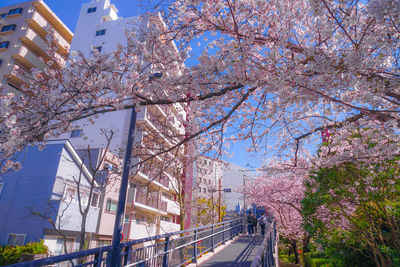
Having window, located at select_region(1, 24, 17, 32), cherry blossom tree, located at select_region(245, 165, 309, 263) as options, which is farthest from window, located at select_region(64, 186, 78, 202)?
window, located at select_region(1, 24, 17, 32)

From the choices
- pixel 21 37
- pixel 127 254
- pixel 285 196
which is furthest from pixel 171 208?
pixel 21 37

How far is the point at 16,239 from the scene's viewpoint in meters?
13.9

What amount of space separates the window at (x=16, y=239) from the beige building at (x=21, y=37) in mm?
17132

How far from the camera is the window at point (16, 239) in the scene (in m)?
13.7

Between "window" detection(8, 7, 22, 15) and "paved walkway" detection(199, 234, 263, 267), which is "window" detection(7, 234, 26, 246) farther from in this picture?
"window" detection(8, 7, 22, 15)

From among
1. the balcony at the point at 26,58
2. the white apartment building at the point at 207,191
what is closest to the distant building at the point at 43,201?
the white apartment building at the point at 207,191

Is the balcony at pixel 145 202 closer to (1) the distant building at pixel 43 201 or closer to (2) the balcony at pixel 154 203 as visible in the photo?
(2) the balcony at pixel 154 203

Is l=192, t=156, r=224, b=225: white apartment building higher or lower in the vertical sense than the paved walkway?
higher

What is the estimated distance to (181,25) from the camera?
4.99 meters

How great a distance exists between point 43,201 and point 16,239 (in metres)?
2.47

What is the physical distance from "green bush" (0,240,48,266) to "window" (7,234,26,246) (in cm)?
85

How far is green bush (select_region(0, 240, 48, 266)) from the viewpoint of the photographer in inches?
486

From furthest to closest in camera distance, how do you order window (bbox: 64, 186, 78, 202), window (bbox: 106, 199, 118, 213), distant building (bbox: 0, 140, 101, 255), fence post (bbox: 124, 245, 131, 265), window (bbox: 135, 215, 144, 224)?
window (bbox: 135, 215, 144, 224) → window (bbox: 106, 199, 118, 213) → window (bbox: 64, 186, 78, 202) → distant building (bbox: 0, 140, 101, 255) → fence post (bbox: 124, 245, 131, 265)

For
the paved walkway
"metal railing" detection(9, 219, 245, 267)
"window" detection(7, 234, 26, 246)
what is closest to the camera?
"metal railing" detection(9, 219, 245, 267)
